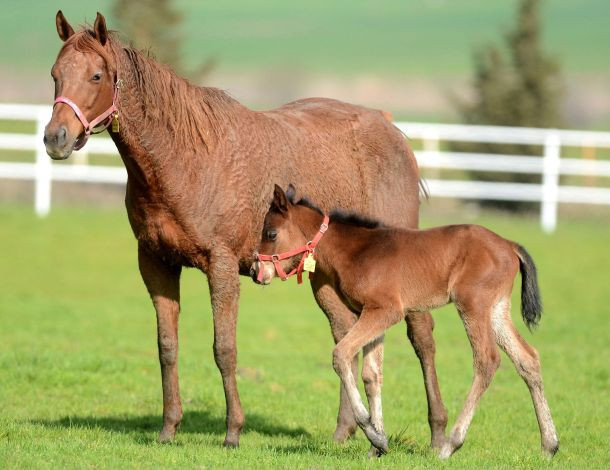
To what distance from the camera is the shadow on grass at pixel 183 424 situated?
818 centimetres

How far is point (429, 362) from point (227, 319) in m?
1.64

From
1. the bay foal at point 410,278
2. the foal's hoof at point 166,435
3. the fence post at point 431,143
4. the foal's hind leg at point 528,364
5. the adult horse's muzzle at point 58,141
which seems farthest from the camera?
the fence post at point 431,143

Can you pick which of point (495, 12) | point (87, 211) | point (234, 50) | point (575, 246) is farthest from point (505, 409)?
point (495, 12)

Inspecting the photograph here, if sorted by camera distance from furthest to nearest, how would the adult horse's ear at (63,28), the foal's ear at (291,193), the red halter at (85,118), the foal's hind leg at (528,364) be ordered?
the foal's ear at (291,193)
the adult horse's ear at (63,28)
the foal's hind leg at (528,364)
the red halter at (85,118)

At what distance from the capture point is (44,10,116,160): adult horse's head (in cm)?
682

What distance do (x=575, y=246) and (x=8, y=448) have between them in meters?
14.2

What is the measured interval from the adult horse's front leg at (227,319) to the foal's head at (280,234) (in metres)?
0.16

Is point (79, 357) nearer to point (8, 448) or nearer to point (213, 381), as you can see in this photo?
point (213, 381)

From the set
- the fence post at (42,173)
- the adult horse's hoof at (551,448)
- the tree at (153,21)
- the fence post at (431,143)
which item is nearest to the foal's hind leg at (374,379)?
the adult horse's hoof at (551,448)

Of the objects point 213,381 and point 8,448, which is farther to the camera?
point 213,381

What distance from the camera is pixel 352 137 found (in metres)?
8.73

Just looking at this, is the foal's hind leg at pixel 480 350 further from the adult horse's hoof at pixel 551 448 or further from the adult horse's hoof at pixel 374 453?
the adult horse's hoof at pixel 551 448

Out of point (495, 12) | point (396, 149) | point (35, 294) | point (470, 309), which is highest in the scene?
point (495, 12)

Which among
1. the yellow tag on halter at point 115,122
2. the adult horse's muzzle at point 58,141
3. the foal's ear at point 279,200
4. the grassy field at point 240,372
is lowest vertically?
the grassy field at point 240,372
